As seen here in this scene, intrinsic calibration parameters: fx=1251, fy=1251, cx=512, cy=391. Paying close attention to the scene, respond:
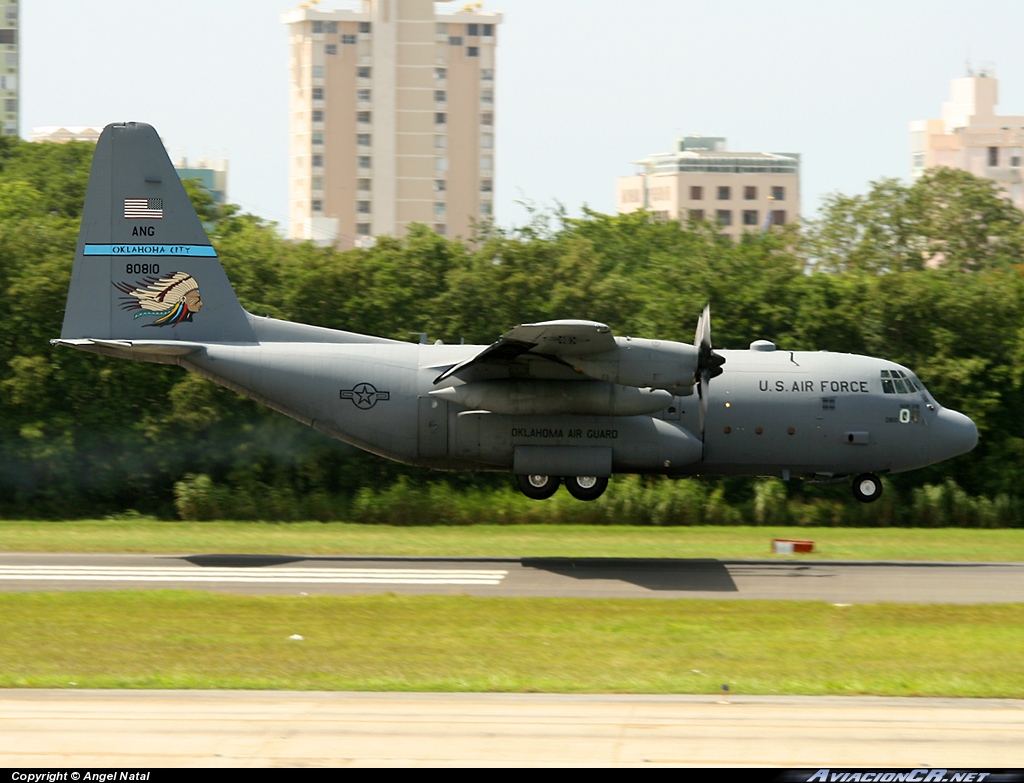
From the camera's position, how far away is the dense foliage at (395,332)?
33.6 meters

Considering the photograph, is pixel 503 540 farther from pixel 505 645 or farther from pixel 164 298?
pixel 505 645

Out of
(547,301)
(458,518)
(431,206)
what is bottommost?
(458,518)

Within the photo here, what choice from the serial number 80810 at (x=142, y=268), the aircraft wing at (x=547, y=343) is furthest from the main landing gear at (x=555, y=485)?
the serial number 80810 at (x=142, y=268)

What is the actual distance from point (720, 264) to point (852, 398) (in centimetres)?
1138

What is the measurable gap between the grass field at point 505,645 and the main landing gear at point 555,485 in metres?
5.83

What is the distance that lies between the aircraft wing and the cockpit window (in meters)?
6.81

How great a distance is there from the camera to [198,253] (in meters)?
26.1

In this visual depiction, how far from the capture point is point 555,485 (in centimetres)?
2558

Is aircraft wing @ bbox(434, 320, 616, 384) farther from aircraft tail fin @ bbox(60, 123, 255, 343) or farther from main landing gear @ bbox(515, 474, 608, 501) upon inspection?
aircraft tail fin @ bbox(60, 123, 255, 343)

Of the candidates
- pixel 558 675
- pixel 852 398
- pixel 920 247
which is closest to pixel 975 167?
pixel 920 247

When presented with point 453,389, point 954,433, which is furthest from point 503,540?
point 954,433

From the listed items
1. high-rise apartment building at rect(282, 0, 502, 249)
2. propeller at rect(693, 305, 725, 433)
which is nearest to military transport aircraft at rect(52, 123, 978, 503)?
propeller at rect(693, 305, 725, 433)

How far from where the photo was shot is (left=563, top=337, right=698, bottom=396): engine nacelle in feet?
76.4

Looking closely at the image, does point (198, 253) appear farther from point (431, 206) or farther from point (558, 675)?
point (431, 206)
